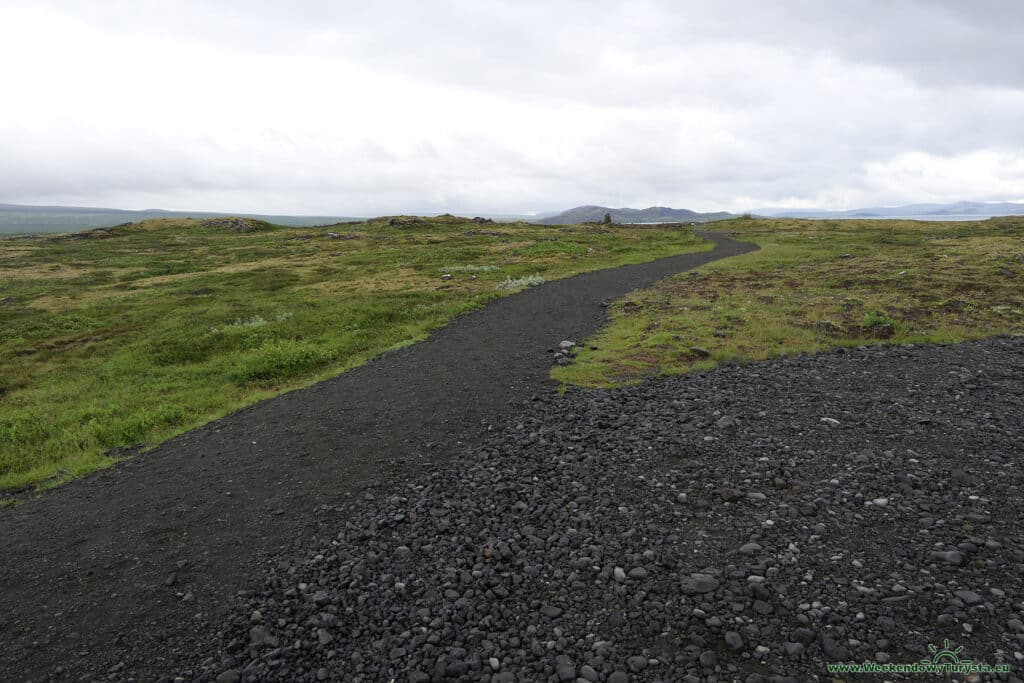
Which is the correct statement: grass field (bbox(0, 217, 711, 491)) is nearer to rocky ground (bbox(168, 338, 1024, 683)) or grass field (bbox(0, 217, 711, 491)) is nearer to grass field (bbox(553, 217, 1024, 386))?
rocky ground (bbox(168, 338, 1024, 683))

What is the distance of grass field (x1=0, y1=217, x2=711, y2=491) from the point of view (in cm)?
1713

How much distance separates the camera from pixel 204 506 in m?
10.9

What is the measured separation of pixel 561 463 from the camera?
11.5 m

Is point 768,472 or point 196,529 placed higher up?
point 768,472

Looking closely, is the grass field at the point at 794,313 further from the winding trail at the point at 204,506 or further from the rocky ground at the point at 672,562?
the rocky ground at the point at 672,562

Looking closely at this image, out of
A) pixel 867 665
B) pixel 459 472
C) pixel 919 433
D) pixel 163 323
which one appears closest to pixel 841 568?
pixel 867 665

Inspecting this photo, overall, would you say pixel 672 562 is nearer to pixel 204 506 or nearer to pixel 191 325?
pixel 204 506

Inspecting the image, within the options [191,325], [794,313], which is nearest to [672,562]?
[794,313]

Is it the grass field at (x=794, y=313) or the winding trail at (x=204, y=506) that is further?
the grass field at (x=794, y=313)

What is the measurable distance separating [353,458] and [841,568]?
35.2ft

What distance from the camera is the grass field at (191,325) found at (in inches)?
675

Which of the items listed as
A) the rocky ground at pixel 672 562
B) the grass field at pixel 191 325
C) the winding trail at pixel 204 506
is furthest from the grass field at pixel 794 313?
the grass field at pixel 191 325

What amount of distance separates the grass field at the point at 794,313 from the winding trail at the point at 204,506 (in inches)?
179

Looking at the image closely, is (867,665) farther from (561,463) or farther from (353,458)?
(353,458)
